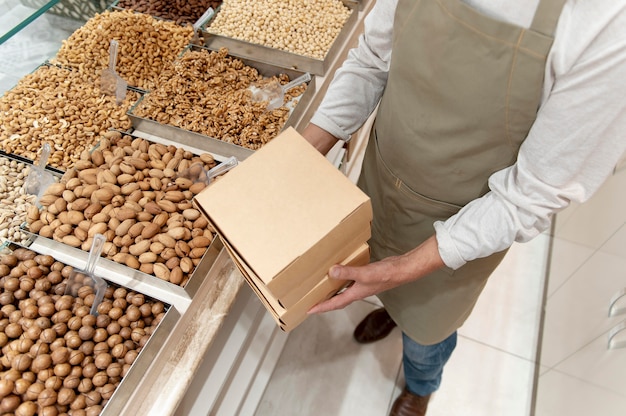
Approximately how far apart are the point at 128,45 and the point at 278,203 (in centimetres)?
111

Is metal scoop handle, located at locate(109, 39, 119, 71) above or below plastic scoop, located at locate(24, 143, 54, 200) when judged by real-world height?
above

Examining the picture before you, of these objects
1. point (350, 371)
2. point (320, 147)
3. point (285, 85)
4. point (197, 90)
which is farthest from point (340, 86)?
point (350, 371)

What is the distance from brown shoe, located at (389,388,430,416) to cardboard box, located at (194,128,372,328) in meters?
1.06

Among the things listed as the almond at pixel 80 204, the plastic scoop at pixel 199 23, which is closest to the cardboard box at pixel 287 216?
the almond at pixel 80 204

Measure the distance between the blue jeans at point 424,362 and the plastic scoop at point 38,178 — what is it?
119 centimetres

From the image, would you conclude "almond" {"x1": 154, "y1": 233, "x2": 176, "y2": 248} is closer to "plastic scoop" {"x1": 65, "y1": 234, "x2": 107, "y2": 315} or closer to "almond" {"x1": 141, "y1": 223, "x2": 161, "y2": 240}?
"almond" {"x1": 141, "y1": 223, "x2": 161, "y2": 240}

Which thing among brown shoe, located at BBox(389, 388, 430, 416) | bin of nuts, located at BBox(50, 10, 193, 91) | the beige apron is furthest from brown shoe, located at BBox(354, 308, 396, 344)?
bin of nuts, located at BBox(50, 10, 193, 91)

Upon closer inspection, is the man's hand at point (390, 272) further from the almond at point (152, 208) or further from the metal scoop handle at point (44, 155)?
the metal scoop handle at point (44, 155)

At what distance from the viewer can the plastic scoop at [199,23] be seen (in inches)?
64.6

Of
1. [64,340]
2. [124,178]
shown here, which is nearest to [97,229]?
[124,178]

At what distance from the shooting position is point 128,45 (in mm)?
1573

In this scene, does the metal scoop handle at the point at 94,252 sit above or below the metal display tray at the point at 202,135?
below

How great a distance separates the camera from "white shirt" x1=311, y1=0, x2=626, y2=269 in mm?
602

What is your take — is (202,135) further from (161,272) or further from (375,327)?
(375,327)
